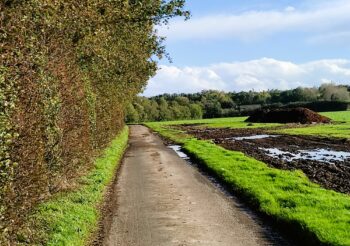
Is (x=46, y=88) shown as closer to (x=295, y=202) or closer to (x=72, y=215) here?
(x=72, y=215)

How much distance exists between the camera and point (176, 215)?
13875 millimetres

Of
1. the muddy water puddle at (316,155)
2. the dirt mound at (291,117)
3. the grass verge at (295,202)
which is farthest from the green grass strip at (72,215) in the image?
the dirt mound at (291,117)

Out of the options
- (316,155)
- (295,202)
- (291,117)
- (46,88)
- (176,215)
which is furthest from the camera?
(291,117)

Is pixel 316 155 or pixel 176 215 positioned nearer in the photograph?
pixel 176 215

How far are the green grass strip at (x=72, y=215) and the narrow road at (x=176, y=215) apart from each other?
0.66 meters

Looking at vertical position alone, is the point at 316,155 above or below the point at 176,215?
below

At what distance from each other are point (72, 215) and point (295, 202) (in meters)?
7.09

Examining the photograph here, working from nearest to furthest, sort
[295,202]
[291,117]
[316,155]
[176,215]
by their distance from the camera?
[176,215] < [295,202] < [316,155] < [291,117]

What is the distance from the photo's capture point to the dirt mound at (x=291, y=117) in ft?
296

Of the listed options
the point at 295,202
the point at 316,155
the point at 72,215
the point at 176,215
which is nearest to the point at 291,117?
the point at 316,155

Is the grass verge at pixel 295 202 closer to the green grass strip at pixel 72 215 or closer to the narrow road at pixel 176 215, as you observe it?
the narrow road at pixel 176 215

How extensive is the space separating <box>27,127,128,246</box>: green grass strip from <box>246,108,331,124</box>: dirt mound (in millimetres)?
77783

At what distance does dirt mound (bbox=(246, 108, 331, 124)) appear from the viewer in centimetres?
9029

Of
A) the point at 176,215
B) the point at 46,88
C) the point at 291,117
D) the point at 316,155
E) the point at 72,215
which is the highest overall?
the point at 46,88
